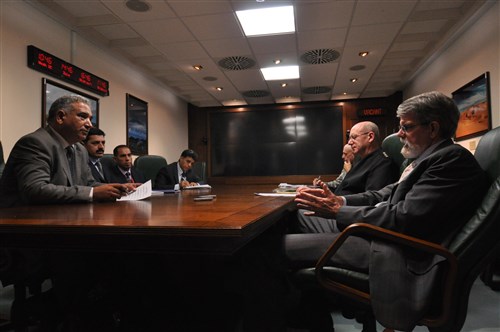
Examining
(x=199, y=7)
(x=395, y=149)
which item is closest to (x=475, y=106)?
(x=395, y=149)

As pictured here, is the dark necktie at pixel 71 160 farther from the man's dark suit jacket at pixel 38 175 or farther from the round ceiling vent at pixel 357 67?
the round ceiling vent at pixel 357 67

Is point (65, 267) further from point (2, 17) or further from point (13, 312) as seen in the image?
point (2, 17)

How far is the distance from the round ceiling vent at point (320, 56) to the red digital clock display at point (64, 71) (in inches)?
119

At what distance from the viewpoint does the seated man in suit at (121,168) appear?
3709 millimetres

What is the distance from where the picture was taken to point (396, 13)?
12.3 feet

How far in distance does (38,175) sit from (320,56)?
14.5ft

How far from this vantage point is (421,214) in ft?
3.70

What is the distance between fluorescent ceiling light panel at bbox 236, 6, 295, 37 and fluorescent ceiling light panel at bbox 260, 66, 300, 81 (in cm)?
140

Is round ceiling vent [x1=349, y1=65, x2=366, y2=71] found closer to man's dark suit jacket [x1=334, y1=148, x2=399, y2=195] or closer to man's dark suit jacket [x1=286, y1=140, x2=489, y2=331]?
man's dark suit jacket [x1=334, y1=148, x2=399, y2=195]

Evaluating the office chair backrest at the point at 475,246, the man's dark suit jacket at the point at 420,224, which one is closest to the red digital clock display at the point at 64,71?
the man's dark suit jacket at the point at 420,224

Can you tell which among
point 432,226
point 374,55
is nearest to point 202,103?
point 374,55

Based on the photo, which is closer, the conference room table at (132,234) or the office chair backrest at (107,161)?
the conference room table at (132,234)

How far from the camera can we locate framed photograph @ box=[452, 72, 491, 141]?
12.5ft

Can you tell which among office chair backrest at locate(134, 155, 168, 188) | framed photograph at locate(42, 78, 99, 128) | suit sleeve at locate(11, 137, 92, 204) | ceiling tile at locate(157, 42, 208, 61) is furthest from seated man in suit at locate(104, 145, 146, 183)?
suit sleeve at locate(11, 137, 92, 204)
